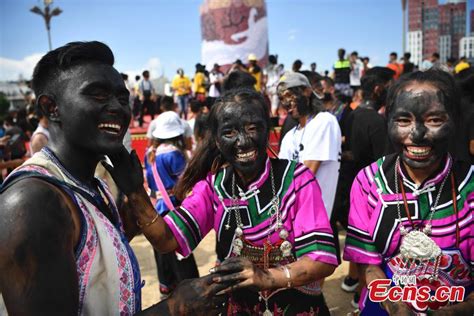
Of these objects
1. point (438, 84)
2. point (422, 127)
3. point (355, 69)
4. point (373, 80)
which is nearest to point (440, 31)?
point (355, 69)

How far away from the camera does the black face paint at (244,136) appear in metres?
1.79

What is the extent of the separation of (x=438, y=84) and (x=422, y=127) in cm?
20

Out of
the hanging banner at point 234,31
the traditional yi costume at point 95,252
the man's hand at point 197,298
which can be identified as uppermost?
the hanging banner at point 234,31

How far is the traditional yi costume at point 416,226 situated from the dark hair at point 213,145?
2.04 feet

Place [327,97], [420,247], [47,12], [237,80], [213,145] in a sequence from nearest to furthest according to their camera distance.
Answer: [420,247] < [213,145] < [237,80] < [327,97] < [47,12]

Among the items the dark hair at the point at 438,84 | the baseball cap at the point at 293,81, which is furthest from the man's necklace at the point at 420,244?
the baseball cap at the point at 293,81

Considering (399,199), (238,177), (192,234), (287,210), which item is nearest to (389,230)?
(399,199)

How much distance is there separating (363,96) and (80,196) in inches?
145

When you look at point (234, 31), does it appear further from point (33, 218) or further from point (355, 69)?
point (33, 218)

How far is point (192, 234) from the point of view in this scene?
1855mm

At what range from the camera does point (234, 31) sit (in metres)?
20.2

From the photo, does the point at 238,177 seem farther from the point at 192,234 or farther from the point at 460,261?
the point at 460,261

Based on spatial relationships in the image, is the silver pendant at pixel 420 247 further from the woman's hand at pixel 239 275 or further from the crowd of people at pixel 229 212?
the woman's hand at pixel 239 275

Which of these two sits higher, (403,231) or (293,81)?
(293,81)
